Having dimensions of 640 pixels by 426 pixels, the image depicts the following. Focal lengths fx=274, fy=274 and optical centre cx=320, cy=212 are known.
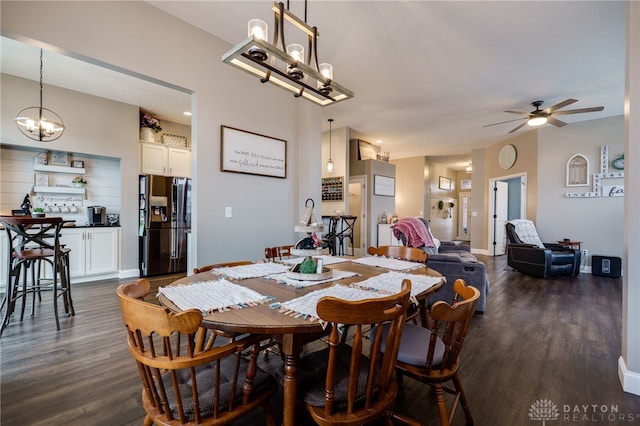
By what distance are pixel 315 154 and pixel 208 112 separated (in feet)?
4.68

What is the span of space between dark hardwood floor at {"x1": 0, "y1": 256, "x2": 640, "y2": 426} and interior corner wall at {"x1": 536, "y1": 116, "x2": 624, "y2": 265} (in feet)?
9.56

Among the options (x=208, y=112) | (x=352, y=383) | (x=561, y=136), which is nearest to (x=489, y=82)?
(x=561, y=136)

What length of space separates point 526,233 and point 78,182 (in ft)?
27.0

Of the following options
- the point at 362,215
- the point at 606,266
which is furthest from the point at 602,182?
the point at 362,215

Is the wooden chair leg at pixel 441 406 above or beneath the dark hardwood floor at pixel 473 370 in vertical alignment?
above

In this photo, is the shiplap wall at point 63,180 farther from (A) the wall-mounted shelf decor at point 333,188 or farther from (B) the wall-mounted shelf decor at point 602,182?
(B) the wall-mounted shelf decor at point 602,182

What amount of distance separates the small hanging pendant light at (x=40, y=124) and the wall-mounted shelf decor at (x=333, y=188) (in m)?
4.61

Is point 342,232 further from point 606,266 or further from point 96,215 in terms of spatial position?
point 606,266

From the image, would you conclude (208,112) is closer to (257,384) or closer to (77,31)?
(77,31)

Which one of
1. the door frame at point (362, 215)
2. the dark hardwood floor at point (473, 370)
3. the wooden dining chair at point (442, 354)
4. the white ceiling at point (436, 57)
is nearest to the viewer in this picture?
the wooden dining chair at point (442, 354)

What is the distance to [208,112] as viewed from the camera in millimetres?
2805

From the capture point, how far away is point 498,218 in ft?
24.7

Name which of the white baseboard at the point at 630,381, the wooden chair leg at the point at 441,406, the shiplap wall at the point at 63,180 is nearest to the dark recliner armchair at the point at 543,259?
the white baseboard at the point at 630,381

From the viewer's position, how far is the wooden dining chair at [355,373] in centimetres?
92
